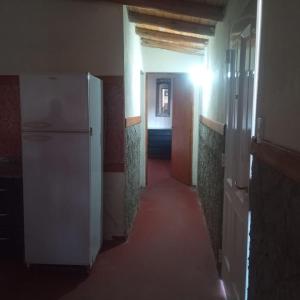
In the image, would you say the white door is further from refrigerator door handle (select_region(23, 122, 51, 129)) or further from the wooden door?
the wooden door

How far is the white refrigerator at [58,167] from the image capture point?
283cm

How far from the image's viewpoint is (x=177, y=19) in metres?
3.70

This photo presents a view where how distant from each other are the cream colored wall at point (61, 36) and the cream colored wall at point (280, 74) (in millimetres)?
2193

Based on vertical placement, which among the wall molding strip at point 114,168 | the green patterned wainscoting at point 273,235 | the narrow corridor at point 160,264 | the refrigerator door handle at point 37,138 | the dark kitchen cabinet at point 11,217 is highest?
the refrigerator door handle at point 37,138

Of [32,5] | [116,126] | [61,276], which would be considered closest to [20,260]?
[61,276]

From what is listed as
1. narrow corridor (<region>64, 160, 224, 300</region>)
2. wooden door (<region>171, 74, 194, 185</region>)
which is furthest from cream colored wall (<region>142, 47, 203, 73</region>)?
narrow corridor (<region>64, 160, 224, 300</region>)

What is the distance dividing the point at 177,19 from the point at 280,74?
8.77 ft

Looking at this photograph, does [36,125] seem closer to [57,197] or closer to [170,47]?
[57,197]

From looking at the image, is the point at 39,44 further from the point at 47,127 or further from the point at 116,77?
the point at 47,127

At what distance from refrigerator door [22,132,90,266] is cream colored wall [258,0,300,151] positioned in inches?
67.2

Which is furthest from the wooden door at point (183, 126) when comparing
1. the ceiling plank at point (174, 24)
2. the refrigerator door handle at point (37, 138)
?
the refrigerator door handle at point (37, 138)

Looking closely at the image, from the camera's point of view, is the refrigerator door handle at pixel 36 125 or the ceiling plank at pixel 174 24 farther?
the ceiling plank at pixel 174 24

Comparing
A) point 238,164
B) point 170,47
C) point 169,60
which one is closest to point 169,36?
point 170,47

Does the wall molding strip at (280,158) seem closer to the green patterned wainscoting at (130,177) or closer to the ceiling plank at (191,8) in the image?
the ceiling plank at (191,8)
